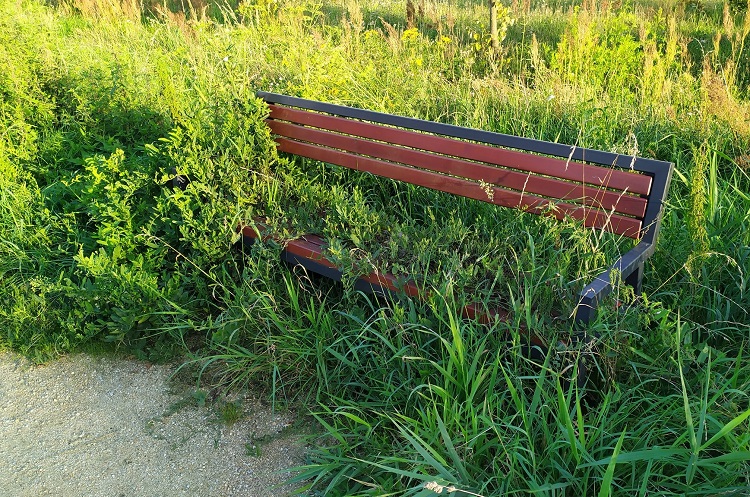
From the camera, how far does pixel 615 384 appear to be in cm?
247

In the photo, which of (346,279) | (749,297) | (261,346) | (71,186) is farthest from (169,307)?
(749,297)

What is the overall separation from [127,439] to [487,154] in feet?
7.09

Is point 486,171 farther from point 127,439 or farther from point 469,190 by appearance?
point 127,439

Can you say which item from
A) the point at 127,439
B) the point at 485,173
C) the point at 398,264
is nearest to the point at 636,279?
the point at 485,173

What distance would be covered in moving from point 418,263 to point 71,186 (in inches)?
102

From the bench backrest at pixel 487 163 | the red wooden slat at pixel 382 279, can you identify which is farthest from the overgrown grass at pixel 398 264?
the bench backrest at pixel 487 163

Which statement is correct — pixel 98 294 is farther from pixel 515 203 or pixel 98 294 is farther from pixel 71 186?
pixel 515 203

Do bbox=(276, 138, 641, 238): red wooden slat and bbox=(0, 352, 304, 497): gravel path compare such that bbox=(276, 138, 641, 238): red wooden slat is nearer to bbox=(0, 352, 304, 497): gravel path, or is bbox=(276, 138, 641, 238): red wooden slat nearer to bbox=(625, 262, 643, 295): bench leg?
bbox=(625, 262, 643, 295): bench leg

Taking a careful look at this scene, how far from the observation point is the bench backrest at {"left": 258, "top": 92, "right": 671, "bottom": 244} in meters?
2.84

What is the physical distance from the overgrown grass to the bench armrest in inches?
2.9

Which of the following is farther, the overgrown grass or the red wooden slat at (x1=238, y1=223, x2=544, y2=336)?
the red wooden slat at (x1=238, y1=223, x2=544, y2=336)

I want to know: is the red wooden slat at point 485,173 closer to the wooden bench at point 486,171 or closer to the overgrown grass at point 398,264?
the wooden bench at point 486,171

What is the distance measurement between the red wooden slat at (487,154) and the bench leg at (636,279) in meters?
0.33

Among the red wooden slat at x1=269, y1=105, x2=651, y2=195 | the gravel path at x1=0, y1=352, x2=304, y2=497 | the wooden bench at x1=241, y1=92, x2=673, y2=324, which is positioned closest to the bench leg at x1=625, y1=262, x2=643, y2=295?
the wooden bench at x1=241, y1=92, x2=673, y2=324
